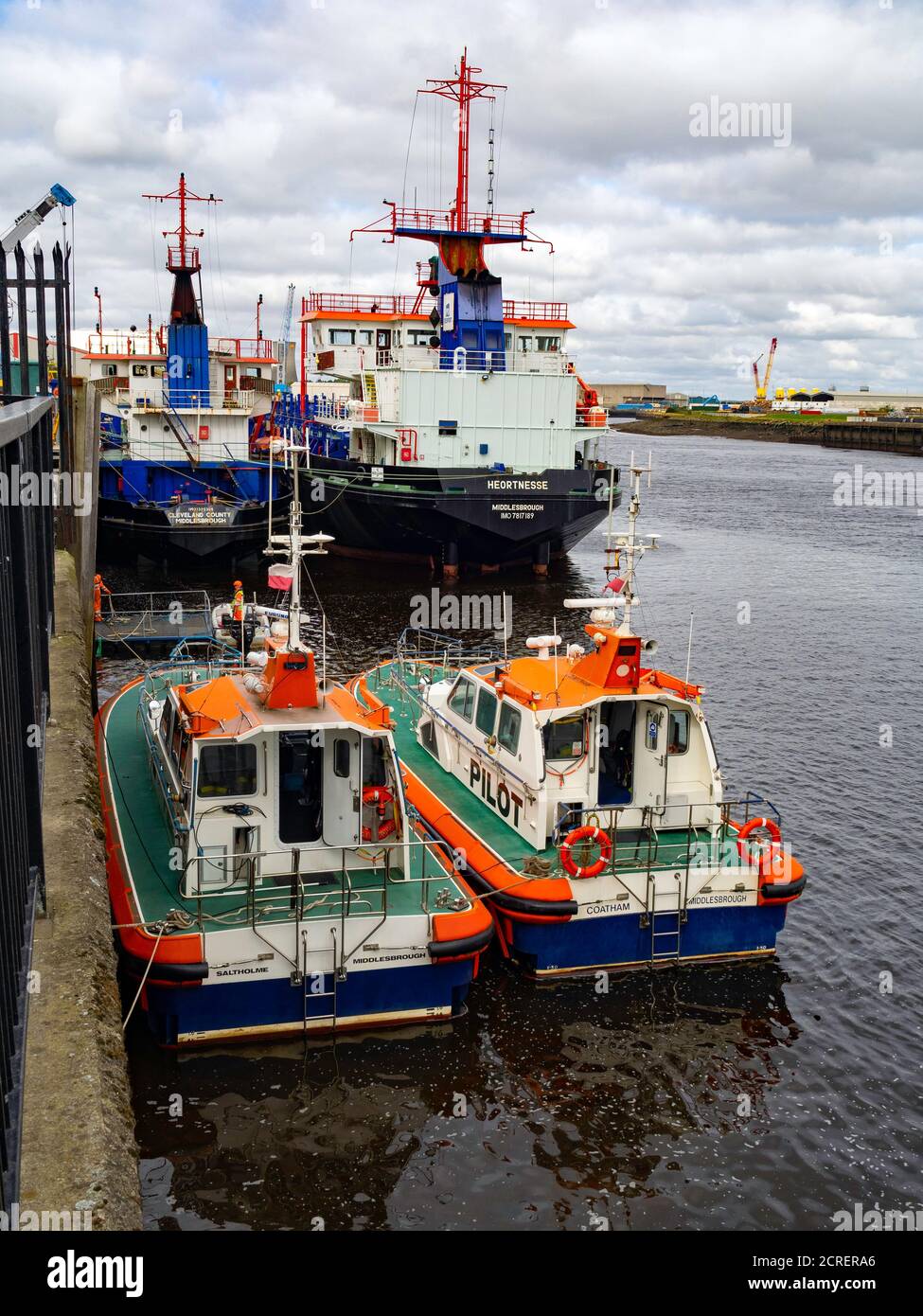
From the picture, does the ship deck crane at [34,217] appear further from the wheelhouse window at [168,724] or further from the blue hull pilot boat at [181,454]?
the blue hull pilot boat at [181,454]

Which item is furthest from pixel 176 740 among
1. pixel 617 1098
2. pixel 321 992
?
pixel 617 1098

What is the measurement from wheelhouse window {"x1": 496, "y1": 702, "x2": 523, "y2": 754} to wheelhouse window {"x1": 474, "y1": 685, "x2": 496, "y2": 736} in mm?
324

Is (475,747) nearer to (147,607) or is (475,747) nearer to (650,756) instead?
(650,756)

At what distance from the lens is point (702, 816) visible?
1516 centimetres

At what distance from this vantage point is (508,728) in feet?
51.7

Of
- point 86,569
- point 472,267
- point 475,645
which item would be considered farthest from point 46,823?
point 472,267

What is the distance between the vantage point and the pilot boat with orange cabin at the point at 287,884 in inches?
473

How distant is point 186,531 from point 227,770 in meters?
28.5

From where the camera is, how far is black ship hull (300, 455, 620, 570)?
39344mm

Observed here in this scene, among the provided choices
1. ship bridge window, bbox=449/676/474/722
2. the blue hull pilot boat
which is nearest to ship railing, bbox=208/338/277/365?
the blue hull pilot boat

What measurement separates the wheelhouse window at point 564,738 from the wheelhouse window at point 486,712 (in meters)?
1.70

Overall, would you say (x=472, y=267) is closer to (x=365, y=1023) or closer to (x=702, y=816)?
(x=702, y=816)

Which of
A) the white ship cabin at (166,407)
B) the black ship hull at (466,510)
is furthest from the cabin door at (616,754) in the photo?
the white ship cabin at (166,407)
